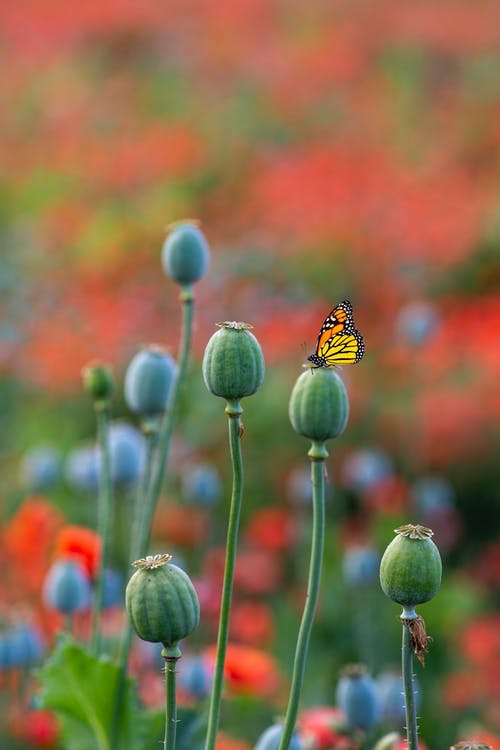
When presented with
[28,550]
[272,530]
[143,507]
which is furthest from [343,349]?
[272,530]

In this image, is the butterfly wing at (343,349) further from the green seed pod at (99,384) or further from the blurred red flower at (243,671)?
the blurred red flower at (243,671)

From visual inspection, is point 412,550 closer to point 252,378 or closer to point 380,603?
point 252,378

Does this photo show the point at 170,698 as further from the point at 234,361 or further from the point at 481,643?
the point at 481,643

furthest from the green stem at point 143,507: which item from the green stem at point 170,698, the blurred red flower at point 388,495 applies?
the blurred red flower at point 388,495

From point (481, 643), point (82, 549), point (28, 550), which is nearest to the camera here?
point (82, 549)

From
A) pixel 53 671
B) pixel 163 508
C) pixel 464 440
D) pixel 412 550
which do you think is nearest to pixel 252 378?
pixel 412 550

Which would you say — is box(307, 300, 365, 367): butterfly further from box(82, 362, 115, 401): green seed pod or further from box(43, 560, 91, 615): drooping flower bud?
box(43, 560, 91, 615): drooping flower bud

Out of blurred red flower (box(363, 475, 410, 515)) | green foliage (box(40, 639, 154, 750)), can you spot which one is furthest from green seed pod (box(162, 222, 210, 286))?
blurred red flower (box(363, 475, 410, 515))
